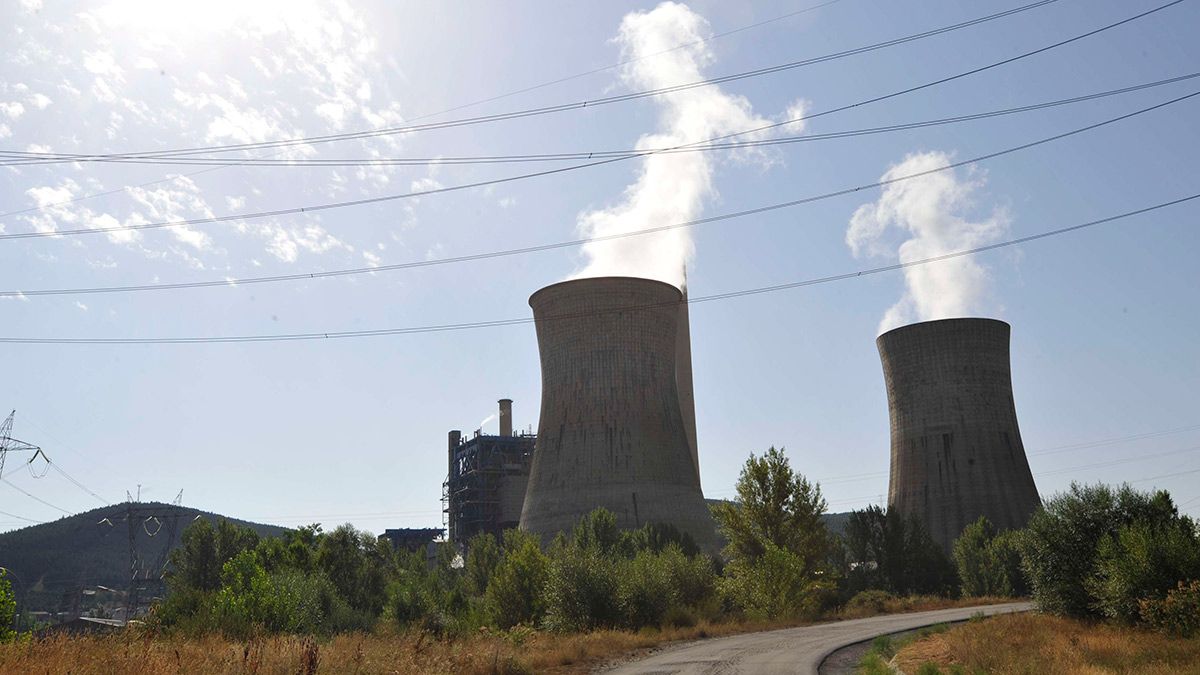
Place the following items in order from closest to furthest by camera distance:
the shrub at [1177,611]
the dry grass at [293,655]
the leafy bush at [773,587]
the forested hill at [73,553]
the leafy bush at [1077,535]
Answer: the dry grass at [293,655] → the shrub at [1177,611] → the leafy bush at [1077,535] → the leafy bush at [773,587] → the forested hill at [73,553]

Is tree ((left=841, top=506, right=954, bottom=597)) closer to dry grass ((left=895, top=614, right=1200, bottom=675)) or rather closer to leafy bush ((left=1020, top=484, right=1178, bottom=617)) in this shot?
leafy bush ((left=1020, top=484, right=1178, bottom=617))

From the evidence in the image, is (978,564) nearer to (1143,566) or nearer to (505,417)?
(1143,566)

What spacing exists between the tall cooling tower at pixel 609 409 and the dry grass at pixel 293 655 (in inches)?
756

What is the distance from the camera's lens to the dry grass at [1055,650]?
10664 millimetres

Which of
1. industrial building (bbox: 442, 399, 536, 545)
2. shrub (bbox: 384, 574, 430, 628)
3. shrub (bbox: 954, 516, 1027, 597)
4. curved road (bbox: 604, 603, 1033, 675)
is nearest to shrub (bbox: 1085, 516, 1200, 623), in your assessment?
curved road (bbox: 604, 603, 1033, 675)

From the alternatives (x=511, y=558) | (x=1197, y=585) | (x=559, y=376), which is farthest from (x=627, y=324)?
(x=1197, y=585)

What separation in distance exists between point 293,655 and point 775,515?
19.3m

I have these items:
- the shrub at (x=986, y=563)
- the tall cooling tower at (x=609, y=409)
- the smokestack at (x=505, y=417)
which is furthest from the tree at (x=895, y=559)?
the smokestack at (x=505, y=417)

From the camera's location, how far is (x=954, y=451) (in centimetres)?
4175

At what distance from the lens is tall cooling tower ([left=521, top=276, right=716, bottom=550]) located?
120 feet

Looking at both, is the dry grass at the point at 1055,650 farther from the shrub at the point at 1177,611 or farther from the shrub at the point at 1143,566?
the shrub at the point at 1143,566

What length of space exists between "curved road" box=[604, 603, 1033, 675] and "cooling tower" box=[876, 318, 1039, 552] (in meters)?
21.0

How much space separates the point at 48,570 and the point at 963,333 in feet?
330

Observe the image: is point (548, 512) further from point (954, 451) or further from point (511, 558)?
point (954, 451)
